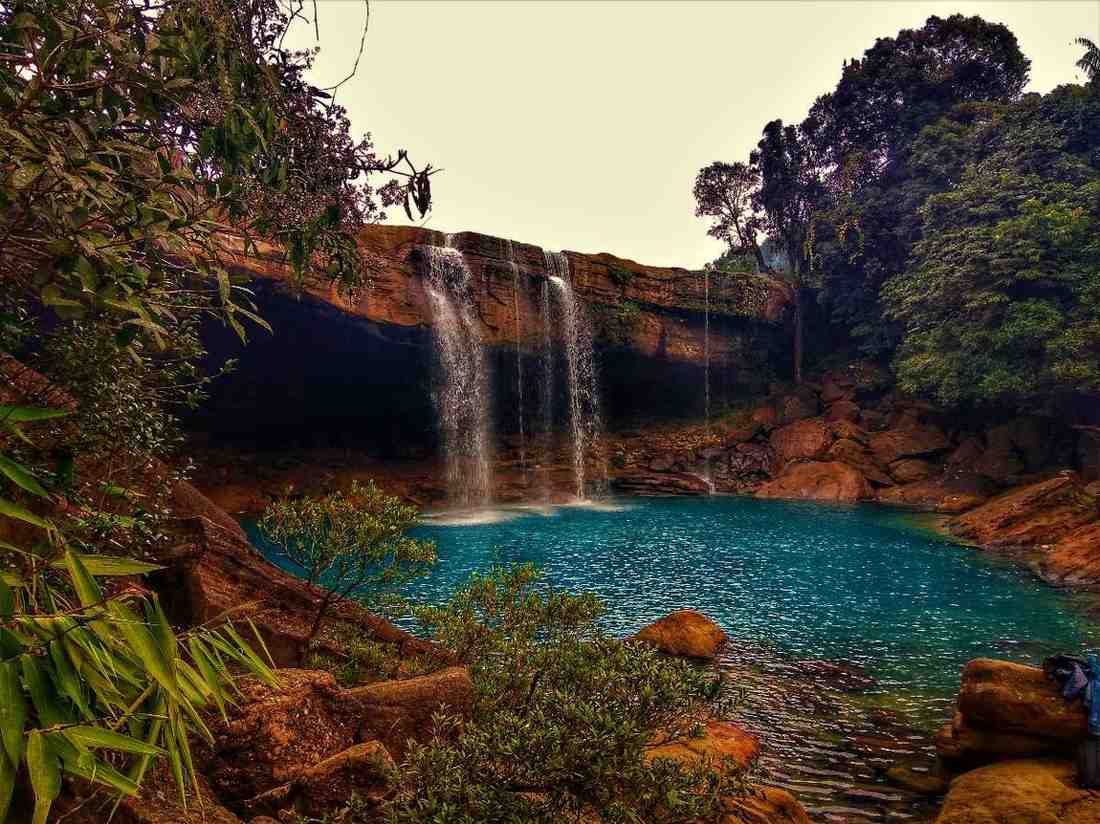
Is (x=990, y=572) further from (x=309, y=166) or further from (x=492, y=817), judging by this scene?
(x=309, y=166)

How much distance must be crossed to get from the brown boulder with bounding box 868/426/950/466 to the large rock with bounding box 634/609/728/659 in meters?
25.9

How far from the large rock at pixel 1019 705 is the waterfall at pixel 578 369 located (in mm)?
28380

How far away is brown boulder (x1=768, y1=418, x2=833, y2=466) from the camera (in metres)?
36.2

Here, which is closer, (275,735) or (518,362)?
(275,735)

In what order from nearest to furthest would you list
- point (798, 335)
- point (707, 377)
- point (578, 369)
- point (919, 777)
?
point (919, 777)
point (578, 369)
point (707, 377)
point (798, 335)

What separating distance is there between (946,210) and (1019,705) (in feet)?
98.2

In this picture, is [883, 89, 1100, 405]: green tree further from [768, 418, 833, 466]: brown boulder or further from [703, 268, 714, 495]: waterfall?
[703, 268, 714, 495]: waterfall

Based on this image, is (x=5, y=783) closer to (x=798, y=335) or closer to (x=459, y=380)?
(x=459, y=380)

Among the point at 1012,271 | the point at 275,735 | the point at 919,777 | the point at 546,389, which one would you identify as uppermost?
the point at 1012,271

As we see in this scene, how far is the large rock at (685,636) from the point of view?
12039mm

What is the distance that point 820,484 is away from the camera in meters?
33.4

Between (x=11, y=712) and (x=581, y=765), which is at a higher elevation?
(x=11, y=712)

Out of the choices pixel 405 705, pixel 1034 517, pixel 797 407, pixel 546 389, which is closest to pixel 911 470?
pixel 797 407

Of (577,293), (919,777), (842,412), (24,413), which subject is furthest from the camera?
(842,412)
